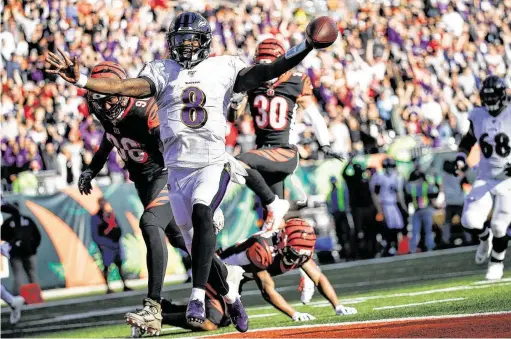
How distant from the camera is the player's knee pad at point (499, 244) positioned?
1212 cm

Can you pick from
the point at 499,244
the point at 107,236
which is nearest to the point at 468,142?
the point at 499,244

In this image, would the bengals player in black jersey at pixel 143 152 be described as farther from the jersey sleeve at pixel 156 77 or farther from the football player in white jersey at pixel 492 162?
the football player in white jersey at pixel 492 162

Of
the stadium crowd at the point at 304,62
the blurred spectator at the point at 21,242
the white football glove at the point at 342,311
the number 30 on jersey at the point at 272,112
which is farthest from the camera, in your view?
the stadium crowd at the point at 304,62

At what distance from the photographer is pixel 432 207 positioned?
18.3 m

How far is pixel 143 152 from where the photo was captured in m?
9.10

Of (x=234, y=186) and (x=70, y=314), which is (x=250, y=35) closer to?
(x=234, y=186)

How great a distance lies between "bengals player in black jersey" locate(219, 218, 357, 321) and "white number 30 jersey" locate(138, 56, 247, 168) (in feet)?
5.61

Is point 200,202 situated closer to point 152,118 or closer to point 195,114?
point 195,114

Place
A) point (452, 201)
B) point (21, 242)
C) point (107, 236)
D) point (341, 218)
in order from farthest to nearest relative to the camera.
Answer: point (452, 201), point (341, 218), point (107, 236), point (21, 242)

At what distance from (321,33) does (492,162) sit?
220 inches

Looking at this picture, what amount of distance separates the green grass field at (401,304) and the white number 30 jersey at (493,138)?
1.09m

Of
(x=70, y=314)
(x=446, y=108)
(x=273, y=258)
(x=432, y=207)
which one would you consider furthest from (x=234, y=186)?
(x=273, y=258)

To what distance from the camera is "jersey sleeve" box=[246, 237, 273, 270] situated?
378 inches

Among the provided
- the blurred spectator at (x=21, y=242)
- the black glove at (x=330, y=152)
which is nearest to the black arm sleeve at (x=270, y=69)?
the black glove at (x=330, y=152)
